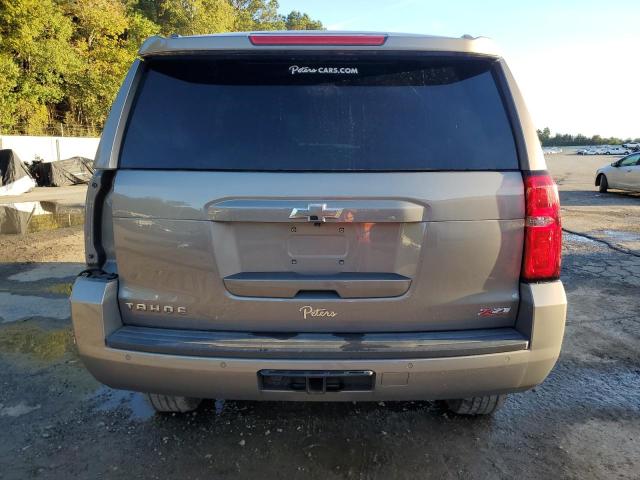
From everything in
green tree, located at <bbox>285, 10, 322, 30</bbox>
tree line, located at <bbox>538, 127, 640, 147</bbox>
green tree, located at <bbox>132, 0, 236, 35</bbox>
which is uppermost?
green tree, located at <bbox>285, 10, 322, 30</bbox>

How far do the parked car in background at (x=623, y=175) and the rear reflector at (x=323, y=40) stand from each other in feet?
55.9

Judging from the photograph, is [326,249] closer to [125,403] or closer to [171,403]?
[171,403]

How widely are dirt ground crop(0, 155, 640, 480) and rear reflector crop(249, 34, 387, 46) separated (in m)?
2.19

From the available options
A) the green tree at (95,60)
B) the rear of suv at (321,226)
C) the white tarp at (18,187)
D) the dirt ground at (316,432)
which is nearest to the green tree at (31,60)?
the green tree at (95,60)

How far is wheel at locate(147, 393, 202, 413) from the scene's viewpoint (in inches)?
116

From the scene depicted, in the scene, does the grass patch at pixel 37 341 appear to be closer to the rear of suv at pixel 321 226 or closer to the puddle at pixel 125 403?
the puddle at pixel 125 403

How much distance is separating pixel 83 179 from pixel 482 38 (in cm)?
2243

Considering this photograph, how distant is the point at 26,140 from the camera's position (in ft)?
81.2

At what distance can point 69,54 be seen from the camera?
29047mm

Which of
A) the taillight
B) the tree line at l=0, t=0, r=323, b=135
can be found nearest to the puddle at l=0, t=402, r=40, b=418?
the taillight

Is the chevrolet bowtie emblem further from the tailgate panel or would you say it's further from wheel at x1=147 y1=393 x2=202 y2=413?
wheel at x1=147 y1=393 x2=202 y2=413

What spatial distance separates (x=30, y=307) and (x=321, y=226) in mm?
4394

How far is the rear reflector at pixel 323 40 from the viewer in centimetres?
233

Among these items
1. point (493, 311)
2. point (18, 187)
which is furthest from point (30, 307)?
point (18, 187)
